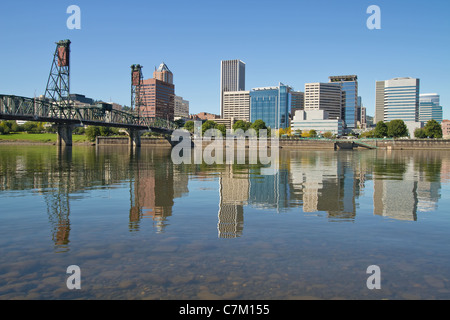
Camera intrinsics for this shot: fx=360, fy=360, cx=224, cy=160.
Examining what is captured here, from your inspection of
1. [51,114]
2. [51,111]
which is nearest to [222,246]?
[51,114]

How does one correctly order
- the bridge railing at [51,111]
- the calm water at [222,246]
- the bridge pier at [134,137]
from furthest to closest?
the bridge pier at [134,137] → the bridge railing at [51,111] → the calm water at [222,246]

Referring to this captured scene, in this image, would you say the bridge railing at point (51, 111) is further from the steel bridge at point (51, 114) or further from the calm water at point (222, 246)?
the calm water at point (222, 246)

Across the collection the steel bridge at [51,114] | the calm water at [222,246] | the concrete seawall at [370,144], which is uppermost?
the steel bridge at [51,114]

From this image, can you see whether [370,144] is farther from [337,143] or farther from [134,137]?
[134,137]

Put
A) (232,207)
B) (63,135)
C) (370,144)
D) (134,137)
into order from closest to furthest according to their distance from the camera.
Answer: (232,207) → (63,135) → (134,137) → (370,144)

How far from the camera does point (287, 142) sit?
18200cm

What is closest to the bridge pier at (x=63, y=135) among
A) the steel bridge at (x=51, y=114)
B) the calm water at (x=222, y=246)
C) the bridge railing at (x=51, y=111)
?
the steel bridge at (x=51, y=114)

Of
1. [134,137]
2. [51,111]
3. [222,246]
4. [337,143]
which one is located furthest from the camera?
[337,143]

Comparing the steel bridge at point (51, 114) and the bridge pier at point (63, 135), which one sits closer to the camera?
the steel bridge at point (51, 114)

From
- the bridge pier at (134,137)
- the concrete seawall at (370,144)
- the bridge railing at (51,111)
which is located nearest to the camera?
the bridge railing at (51,111)

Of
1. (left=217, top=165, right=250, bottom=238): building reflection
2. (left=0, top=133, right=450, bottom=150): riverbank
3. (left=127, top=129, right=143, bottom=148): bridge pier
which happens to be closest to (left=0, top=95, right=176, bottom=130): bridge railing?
(left=127, top=129, right=143, bottom=148): bridge pier

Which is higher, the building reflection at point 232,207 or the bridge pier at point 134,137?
the bridge pier at point 134,137

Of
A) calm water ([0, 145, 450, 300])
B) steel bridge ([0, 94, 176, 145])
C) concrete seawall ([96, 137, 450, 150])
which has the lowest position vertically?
calm water ([0, 145, 450, 300])

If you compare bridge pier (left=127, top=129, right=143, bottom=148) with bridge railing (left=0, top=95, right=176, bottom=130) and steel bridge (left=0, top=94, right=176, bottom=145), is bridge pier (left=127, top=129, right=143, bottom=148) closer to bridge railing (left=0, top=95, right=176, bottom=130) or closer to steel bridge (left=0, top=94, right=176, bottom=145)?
steel bridge (left=0, top=94, right=176, bottom=145)
